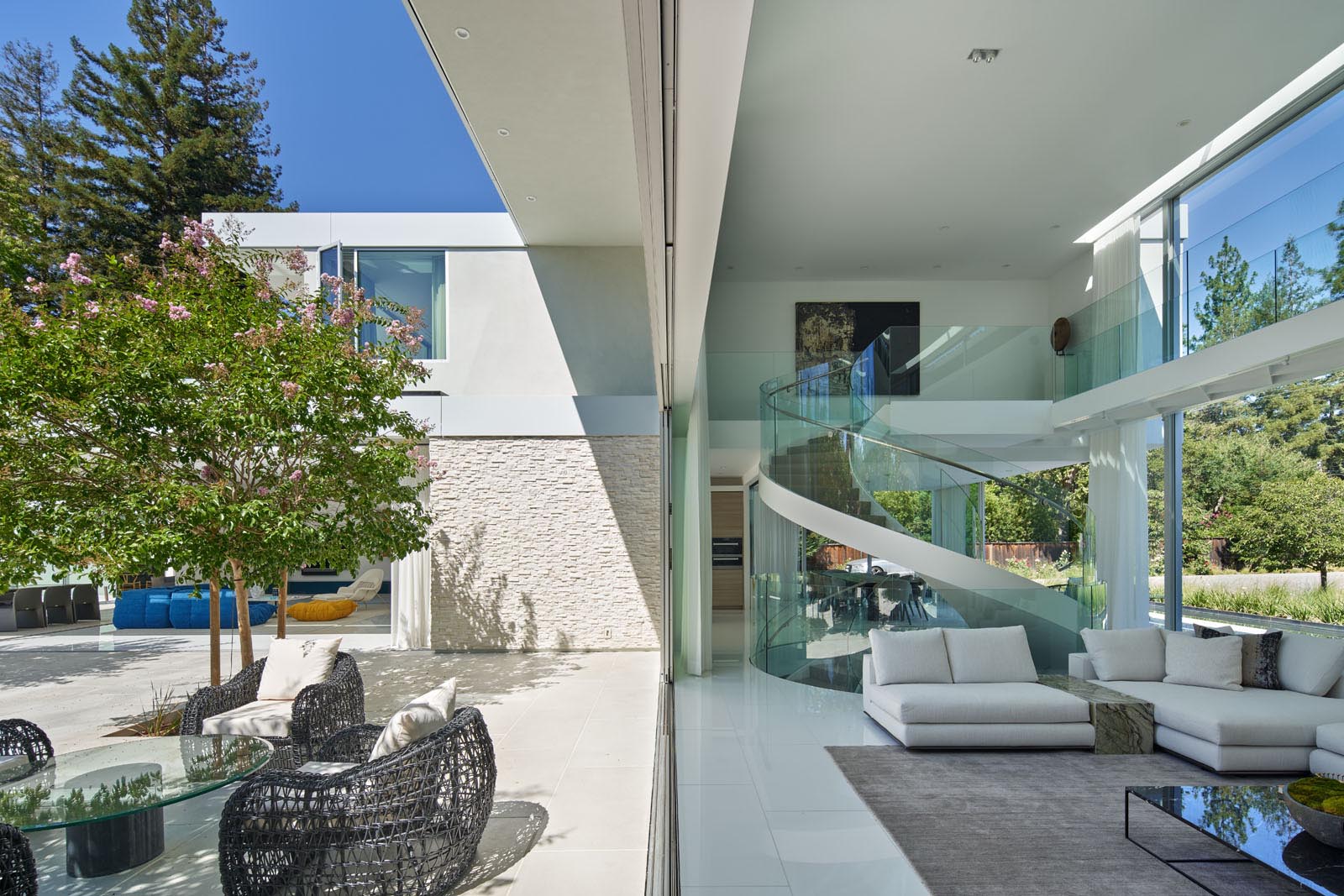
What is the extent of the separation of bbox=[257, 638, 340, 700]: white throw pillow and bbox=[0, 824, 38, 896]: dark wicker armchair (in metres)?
2.30

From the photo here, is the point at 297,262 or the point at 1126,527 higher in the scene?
the point at 297,262

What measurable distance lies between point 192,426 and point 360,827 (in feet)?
10.8

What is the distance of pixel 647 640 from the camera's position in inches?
333

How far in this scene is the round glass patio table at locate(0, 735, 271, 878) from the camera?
2.75 metres

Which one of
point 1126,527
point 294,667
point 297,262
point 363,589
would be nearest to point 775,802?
point 294,667

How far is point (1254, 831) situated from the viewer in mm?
2980

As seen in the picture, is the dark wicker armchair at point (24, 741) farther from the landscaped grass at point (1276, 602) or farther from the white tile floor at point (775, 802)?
the landscaped grass at point (1276, 602)

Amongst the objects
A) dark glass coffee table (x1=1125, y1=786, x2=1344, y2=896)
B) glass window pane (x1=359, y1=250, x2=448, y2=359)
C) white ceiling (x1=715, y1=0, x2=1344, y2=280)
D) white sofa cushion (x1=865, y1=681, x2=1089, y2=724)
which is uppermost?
white ceiling (x1=715, y1=0, x2=1344, y2=280)

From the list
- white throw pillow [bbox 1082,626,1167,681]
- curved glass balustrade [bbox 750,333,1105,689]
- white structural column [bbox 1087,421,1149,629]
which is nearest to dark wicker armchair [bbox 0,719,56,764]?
curved glass balustrade [bbox 750,333,1105,689]

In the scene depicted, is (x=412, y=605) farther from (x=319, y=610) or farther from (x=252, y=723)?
(x=252, y=723)

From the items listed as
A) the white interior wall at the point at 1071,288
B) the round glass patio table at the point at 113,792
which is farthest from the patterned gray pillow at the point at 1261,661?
the round glass patio table at the point at 113,792

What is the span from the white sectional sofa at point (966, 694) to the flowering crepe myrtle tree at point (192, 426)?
12.8 ft

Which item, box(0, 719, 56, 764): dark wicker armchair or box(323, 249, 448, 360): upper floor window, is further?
box(323, 249, 448, 360): upper floor window

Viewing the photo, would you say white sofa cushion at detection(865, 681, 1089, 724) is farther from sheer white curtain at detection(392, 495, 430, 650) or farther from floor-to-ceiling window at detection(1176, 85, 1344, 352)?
sheer white curtain at detection(392, 495, 430, 650)
